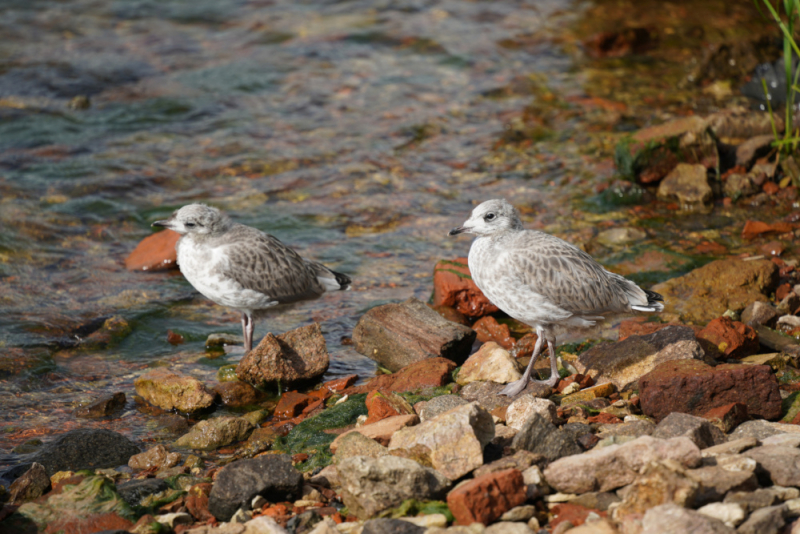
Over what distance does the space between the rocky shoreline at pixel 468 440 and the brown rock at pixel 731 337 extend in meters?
0.02

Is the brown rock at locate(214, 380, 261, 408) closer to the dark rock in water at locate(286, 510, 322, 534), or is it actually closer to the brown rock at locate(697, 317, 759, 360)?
the dark rock in water at locate(286, 510, 322, 534)

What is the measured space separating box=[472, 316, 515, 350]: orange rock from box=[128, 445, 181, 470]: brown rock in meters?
3.27

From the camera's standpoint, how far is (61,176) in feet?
38.9

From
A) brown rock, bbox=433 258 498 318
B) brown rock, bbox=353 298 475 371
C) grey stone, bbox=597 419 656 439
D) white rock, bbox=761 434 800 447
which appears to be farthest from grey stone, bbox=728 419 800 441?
brown rock, bbox=433 258 498 318

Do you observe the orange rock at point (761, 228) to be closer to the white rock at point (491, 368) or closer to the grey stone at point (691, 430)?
the white rock at point (491, 368)

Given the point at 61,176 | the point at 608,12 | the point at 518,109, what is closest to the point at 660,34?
the point at 608,12

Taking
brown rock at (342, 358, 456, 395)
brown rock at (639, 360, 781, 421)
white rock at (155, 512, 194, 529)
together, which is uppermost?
brown rock at (639, 360, 781, 421)

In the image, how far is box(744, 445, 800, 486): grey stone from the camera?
4293mm

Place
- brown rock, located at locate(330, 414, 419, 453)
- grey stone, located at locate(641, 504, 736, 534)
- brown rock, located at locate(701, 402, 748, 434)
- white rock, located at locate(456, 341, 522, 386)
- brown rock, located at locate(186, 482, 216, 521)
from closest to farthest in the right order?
1. grey stone, located at locate(641, 504, 736, 534)
2. brown rock, located at locate(186, 482, 216, 521)
3. brown rock, located at locate(701, 402, 748, 434)
4. brown rock, located at locate(330, 414, 419, 453)
5. white rock, located at locate(456, 341, 522, 386)

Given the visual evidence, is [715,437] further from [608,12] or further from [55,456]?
[608,12]

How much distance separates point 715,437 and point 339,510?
244 centimetres

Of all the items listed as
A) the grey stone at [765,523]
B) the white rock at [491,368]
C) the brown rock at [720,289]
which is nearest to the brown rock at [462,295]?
the white rock at [491,368]

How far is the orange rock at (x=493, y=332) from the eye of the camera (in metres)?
7.63

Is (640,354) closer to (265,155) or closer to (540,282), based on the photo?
(540,282)
